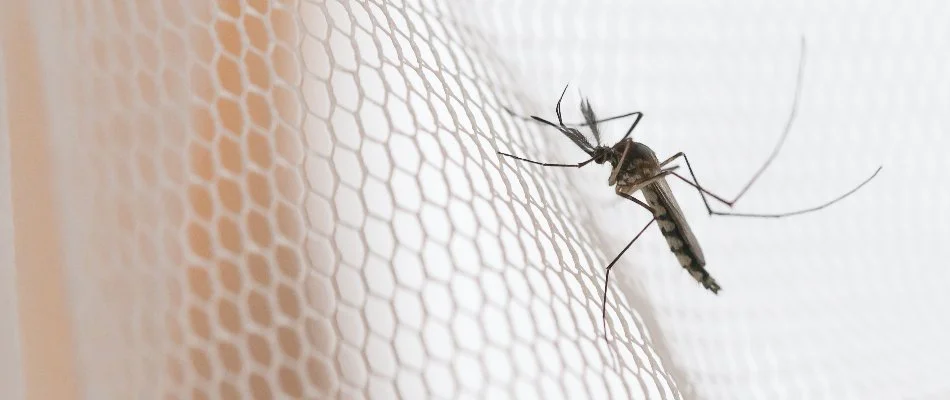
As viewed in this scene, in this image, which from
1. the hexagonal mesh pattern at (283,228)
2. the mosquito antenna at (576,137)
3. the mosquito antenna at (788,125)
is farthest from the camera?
the mosquito antenna at (788,125)

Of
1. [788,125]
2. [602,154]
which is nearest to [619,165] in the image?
[602,154]

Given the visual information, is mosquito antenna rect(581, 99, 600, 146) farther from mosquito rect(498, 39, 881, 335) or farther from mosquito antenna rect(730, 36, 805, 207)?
mosquito antenna rect(730, 36, 805, 207)

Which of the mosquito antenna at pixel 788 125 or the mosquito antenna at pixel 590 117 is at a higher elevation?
the mosquito antenna at pixel 788 125

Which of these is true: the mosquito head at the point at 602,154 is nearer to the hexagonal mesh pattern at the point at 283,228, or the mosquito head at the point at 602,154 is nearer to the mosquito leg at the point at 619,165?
the mosquito leg at the point at 619,165

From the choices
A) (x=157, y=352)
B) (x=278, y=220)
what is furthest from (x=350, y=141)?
(x=157, y=352)

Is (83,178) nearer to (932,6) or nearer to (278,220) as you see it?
(278,220)

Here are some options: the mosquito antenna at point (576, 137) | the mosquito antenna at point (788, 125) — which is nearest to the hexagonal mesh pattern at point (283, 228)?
the mosquito antenna at point (576, 137)

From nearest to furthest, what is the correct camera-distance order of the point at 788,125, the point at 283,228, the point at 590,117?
1. the point at 283,228
2. the point at 590,117
3. the point at 788,125

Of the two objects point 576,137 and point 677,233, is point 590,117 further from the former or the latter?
point 677,233
